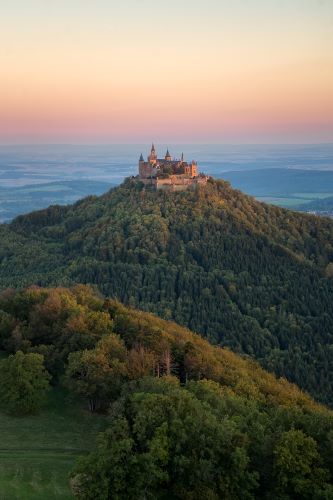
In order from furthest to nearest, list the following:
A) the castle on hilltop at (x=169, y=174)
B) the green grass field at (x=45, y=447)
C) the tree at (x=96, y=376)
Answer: the castle on hilltop at (x=169, y=174)
the tree at (x=96, y=376)
the green grass field at (x=45, y=447)

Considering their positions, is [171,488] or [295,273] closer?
[171,488]

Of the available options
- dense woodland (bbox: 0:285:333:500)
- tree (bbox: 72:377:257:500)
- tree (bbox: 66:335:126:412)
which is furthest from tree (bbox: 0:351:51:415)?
tree (bbox: 72:377:257:500)

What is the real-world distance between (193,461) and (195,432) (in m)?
1.32

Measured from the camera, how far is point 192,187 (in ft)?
382

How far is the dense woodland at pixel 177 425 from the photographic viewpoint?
72.5ft

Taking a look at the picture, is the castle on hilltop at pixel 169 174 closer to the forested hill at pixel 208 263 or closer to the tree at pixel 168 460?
the forested hill at pixel 208 263

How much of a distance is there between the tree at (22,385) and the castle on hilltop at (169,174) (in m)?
84.7

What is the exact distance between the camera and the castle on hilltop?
117625mm

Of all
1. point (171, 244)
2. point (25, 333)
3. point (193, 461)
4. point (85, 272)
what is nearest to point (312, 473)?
point (193, 461)

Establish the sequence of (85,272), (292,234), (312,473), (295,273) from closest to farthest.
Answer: (312,473) → (85,272) → (295,273) → (292,234)

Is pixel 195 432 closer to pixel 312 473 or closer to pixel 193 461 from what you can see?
pixel 193 461

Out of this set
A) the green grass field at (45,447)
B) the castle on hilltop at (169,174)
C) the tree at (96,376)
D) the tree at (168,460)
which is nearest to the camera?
the tree at (168,460)

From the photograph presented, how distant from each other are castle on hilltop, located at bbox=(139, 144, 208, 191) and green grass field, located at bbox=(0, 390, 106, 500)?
84.2 m

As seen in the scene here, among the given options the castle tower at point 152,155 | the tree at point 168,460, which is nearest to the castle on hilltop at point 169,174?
the castle tower at point 152,155
